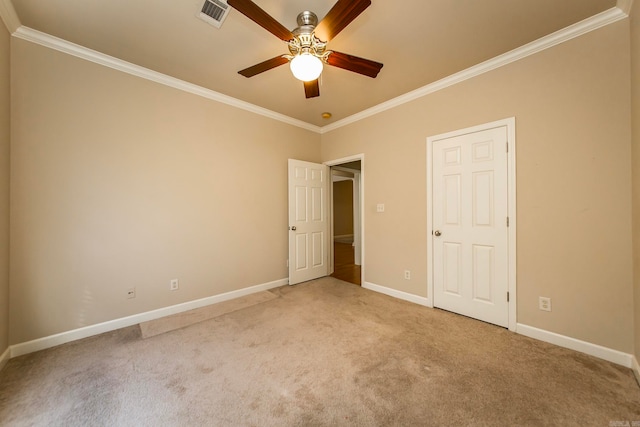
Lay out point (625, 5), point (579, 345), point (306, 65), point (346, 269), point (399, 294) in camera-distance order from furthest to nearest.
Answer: point (346, 269), point (399, 294), point (579, 345), point (625, 5), point (306, 65)

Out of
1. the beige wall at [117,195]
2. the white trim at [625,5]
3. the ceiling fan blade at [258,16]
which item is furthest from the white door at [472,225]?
the beige wall at [117,195]

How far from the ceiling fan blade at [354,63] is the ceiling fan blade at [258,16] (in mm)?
369

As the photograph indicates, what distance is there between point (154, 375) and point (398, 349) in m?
1.92

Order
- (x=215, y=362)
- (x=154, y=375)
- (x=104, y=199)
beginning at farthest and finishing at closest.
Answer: (x=104, y=199) < (x=215, y=362) < (x=154, y=375)

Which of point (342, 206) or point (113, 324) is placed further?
point (342, 206)

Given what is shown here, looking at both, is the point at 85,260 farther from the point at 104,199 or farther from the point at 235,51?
the point at 235,51

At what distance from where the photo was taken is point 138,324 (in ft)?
8.30

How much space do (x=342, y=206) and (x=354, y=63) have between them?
7.89 m

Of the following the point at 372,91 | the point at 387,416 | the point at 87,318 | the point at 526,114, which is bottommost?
the point at 387,416

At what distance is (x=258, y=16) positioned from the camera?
1466 millimetres

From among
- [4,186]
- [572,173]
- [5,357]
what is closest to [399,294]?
[572,173]

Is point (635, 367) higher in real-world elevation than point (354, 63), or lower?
lower

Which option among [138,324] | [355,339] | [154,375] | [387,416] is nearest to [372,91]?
[355,339]

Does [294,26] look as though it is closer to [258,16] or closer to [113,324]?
[258,16]
